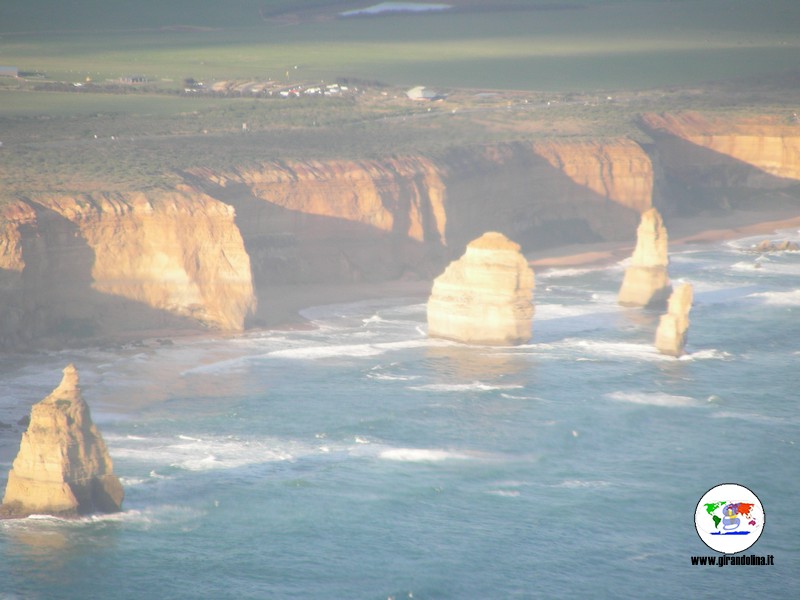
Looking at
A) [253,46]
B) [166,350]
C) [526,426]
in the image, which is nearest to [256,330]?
[166,350]

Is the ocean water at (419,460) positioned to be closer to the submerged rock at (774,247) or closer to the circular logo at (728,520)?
the circular logo at (728,520)

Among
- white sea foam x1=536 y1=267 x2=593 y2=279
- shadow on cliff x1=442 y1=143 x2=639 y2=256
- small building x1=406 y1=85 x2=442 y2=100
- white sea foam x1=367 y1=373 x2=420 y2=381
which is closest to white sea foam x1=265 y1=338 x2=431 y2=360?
white sea foam x1=367 y1=373 x2=420 y2=381

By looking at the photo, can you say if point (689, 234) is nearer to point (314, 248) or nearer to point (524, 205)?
point (524, 205)

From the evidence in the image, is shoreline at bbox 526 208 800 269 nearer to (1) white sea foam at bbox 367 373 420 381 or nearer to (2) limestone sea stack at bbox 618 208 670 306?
(2) limestone sea stack at bbox 618 208 670 306

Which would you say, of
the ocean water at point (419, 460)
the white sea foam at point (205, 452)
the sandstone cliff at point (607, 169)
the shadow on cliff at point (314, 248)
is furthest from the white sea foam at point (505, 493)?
the sandstone cliff at point (607, 169)

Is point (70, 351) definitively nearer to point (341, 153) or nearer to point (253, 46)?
point (341, 153)

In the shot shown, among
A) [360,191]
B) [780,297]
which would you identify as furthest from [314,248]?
[780,297]

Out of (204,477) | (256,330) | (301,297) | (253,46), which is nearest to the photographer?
(204,477)

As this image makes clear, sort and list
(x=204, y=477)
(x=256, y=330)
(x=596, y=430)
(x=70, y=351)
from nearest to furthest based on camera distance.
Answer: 1. (x=204, y=477)
2. (x=596, y=430)
3. (x=70, y=351)
4. (x=256, y=330)
